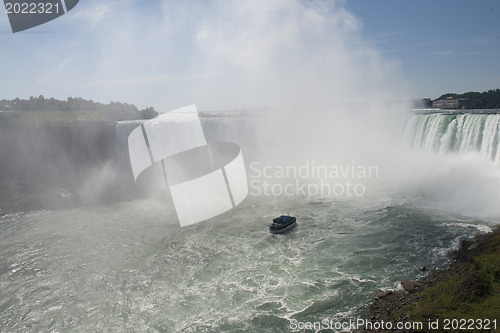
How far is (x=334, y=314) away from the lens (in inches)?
549

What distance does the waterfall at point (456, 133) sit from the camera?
2838cm

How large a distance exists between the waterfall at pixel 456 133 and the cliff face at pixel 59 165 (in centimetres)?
3675

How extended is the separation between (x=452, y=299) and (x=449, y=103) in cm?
8092

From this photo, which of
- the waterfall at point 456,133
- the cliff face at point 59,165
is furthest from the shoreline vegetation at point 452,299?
the cliff face at point 59,165

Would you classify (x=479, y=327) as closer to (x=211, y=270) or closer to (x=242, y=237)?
(x=211, y=270)

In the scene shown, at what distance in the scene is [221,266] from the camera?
63.1 feet

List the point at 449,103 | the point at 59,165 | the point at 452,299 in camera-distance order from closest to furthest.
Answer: the point at 452,299, the point at 59,165, the point at 449,103

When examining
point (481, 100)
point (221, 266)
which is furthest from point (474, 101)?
point (221, 266)

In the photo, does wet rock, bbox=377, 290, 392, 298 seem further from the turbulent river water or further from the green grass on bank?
the green grass on bank

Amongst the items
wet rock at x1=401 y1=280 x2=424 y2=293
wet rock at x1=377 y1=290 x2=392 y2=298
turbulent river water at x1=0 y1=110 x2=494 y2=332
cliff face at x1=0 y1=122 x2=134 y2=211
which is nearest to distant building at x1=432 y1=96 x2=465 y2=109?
turbulent river water at x1=0 y1=110 x2=494 y2=332

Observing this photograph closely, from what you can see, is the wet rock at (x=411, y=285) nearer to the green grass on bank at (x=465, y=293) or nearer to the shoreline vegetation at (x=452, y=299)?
the shoreline vegetation at (x=452, y=299)

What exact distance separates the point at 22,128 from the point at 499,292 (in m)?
60.0

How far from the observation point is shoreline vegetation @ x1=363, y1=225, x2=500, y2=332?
11.6 metres

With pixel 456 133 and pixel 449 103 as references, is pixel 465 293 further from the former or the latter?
pixel 449 103
